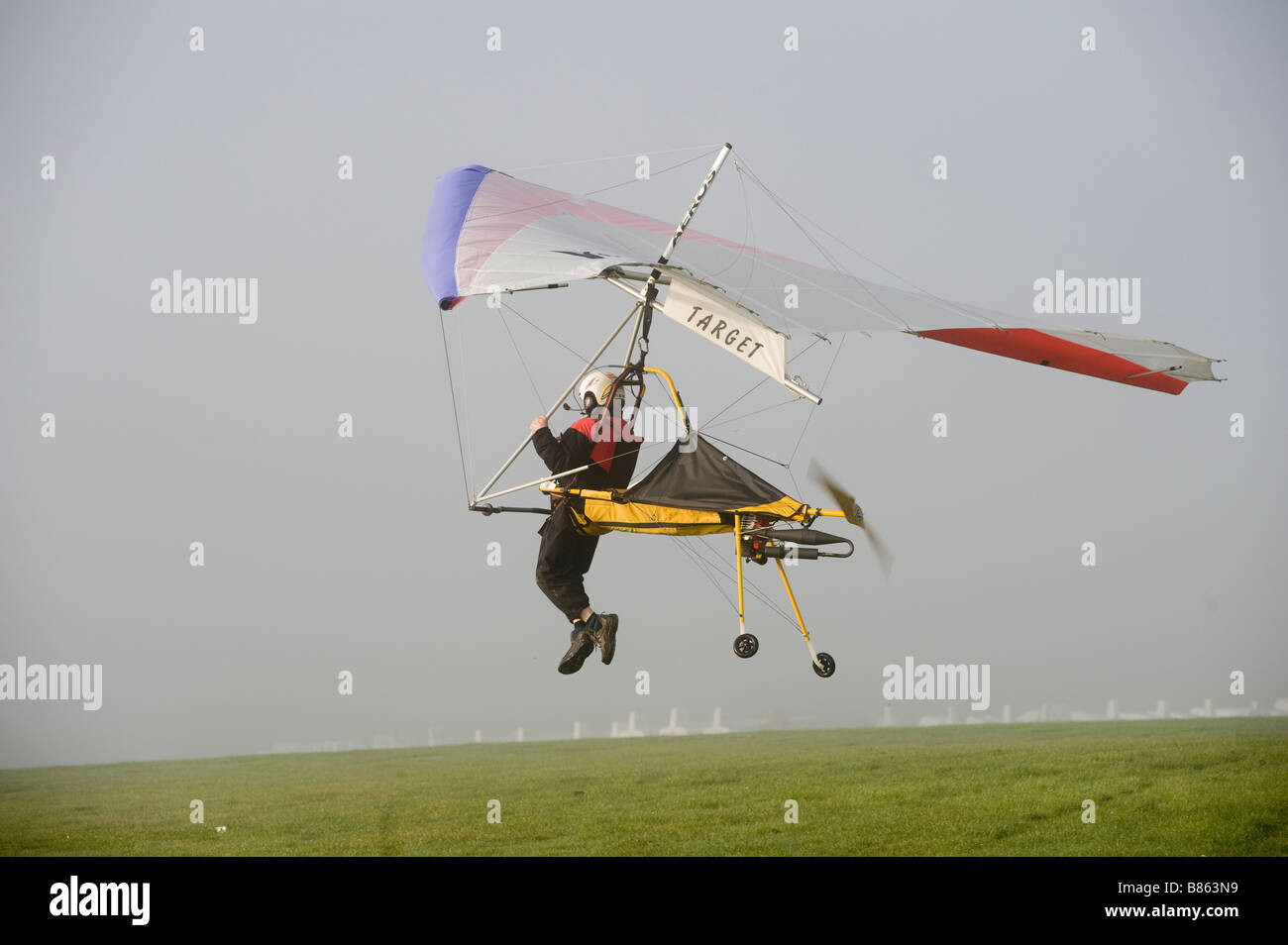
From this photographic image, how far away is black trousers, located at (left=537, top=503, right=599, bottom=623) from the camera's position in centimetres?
1136

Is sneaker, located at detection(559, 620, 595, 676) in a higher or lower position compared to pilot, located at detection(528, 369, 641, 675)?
lower

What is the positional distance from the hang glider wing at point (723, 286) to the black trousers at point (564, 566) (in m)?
1.86

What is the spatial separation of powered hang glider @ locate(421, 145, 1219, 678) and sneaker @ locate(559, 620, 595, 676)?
79 centimetres

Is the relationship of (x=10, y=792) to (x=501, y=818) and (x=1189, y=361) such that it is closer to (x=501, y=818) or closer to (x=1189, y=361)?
(x=501, y=818)

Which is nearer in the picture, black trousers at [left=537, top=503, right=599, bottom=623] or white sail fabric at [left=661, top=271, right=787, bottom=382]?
white sail fabric at [left=661, top=271, right=787, bottom=382]

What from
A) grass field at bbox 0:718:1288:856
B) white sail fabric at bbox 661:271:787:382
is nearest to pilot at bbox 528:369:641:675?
white sail fabric at bbox 661:271:787:382

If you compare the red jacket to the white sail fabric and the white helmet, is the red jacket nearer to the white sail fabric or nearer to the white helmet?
the white helmet

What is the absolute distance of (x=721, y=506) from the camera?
432 inches

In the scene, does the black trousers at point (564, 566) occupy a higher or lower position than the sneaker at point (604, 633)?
higher

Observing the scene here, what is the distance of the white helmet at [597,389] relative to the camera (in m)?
11.5

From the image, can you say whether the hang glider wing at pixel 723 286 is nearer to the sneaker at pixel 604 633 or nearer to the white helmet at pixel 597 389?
the white helmet at pixel 597 389

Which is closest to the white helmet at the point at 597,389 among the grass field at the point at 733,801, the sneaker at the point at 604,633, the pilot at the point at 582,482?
the pilot at the point at 582,482

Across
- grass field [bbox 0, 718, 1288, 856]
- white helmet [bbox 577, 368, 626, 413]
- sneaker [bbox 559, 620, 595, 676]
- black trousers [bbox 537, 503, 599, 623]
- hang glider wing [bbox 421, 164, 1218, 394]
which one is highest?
hang glider wing [bbox 421, 164, 1218, 394]
